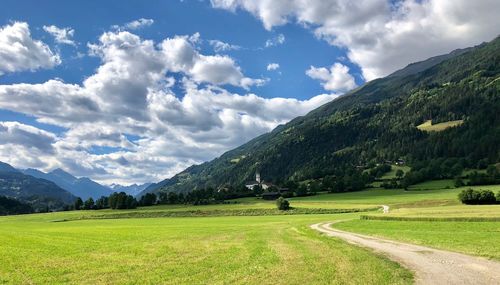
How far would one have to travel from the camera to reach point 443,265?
25422 mm

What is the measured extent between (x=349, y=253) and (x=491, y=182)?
164 meters

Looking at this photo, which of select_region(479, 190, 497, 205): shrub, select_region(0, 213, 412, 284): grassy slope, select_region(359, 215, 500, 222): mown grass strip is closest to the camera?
select_region(0, 213, 412, 284): grassy slope

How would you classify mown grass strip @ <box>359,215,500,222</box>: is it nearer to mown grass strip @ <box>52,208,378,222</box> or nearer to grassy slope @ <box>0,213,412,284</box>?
grassy slope @ <box>0,213,412,284</box>

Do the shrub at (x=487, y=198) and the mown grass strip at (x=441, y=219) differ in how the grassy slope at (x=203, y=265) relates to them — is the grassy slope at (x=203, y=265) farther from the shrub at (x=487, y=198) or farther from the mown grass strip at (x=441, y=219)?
the shrub at (x=487, y=198)

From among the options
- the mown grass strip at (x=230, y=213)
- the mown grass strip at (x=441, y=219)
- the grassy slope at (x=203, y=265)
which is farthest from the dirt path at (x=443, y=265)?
the mown grass strip at (x=230, y=213)

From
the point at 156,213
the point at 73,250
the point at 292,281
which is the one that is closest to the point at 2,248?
the point at 73,250

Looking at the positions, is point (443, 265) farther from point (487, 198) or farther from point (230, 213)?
point (230, 213)

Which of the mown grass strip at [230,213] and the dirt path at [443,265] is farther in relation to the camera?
the mown grass strip at [230,213]

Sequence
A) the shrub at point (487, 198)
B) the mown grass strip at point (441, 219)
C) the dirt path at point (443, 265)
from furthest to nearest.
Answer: the shrub at point (487, 198)
the mown grass strip at point (441, 219)
the dirt path at point (443, 265)

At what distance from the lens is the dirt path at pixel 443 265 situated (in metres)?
21.3

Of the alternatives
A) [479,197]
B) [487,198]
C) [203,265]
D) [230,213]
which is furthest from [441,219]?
[230,213]

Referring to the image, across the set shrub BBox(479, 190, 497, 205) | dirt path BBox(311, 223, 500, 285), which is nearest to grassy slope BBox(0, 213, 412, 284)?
dirt path BBox(311, 223, 500, 285)

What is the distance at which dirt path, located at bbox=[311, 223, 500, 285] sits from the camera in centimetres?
2127

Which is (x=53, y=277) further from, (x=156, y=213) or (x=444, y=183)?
(x=444, y=183)
